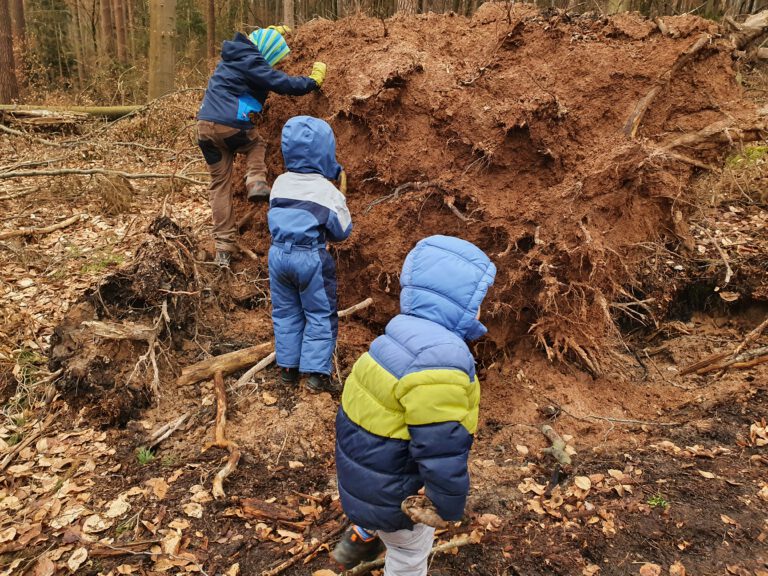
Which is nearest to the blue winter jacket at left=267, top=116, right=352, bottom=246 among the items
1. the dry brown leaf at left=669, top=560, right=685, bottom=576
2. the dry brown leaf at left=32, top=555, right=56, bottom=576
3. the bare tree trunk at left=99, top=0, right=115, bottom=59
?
the dry brown leaf at left=32, top=555, right=56, bottom=576

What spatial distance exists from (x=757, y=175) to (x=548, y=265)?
425cm

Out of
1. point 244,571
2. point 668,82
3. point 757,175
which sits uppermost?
point 668,82

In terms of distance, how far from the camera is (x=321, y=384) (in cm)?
420

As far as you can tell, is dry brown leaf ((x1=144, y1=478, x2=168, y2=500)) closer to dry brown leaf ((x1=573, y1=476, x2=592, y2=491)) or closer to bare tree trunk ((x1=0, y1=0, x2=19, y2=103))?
dry brown leaf ((x1=573, y1=476, x2=592, y2=491))

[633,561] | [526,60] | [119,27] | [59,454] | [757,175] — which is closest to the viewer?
[633,561]

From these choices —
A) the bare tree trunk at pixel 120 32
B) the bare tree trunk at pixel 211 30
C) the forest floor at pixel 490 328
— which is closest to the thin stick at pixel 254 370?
the forest floor at pixel 490 328

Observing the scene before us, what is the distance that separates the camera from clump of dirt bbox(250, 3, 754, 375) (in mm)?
4414

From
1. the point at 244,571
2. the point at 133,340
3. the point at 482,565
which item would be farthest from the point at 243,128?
the point at 482,565

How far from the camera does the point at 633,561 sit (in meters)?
2.69

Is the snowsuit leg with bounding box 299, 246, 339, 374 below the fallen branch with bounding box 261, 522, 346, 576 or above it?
above

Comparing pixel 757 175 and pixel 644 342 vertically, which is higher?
pixel 757 175

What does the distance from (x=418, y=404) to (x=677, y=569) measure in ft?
5.91

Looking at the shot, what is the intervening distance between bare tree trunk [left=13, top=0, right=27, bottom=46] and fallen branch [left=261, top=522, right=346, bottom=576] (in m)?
16.2

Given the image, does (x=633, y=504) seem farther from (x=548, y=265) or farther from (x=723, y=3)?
(x=723, y=3)
